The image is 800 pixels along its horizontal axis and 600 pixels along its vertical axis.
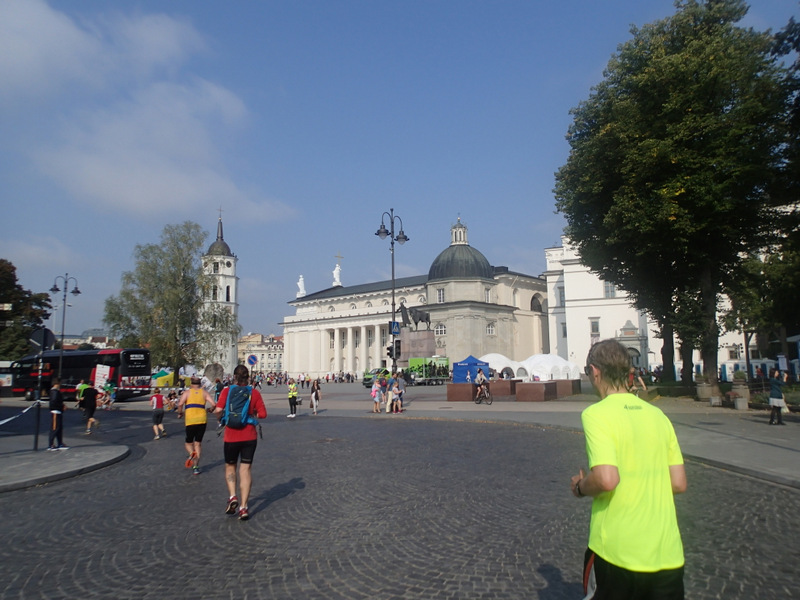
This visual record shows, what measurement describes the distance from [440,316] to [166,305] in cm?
4862

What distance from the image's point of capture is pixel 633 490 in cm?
286

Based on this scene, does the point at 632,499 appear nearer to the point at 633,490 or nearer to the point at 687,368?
the point at 633,490

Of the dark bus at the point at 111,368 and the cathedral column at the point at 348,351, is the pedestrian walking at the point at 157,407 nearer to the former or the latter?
the dark bus at the point at 111,368

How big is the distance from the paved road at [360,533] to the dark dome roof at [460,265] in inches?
3234

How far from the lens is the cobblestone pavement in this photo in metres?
5.20

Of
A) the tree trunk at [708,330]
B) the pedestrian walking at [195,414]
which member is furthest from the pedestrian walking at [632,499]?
the tree trunk at [708,330]

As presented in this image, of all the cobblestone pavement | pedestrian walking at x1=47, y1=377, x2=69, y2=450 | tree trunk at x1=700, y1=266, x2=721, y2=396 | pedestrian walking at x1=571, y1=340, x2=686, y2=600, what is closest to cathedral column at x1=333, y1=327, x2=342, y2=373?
tree trunk at x1=700, y1=266, x2=721, y2=396

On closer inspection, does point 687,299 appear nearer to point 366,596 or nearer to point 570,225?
point 570,225

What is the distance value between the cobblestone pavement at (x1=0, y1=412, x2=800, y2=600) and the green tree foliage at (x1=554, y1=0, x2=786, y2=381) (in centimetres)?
1643

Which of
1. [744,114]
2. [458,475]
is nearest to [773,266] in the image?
[744,114]

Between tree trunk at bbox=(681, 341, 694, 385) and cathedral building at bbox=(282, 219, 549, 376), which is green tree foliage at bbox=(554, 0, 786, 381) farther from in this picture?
cathedral building at bbox=(282, 219, 549, 376)

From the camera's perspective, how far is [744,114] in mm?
24000

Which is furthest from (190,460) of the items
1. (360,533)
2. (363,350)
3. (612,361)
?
(363,350)

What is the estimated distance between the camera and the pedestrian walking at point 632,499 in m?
2.77
